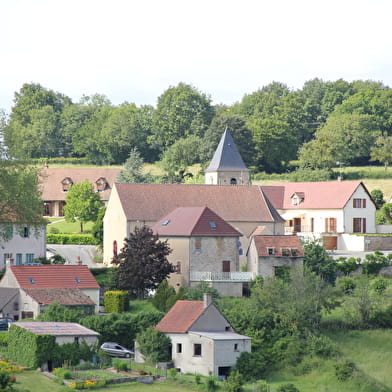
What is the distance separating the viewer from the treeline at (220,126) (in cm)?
11450

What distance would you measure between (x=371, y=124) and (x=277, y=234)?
48.9 meters

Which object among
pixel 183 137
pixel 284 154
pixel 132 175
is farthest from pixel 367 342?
pixel 183 137

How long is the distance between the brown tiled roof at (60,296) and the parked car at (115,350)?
5.19 meters

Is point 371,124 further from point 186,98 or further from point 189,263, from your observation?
point 189,263

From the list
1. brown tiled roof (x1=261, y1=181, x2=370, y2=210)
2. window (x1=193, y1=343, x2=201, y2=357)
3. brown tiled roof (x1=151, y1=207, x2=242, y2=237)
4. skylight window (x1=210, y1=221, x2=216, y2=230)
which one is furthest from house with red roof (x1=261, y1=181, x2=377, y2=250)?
window (x1=193, y1=343, x2=201, y2=357)

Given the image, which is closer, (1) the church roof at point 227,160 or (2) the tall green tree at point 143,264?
(2) the tall green tree at point 143,264

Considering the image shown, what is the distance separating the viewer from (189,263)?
6544cm

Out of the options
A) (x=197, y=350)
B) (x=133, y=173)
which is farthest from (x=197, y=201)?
(x=133, y=173)

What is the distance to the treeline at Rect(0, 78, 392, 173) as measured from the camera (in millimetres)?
114500

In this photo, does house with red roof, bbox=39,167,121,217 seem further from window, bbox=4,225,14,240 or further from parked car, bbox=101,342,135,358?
parked car, bbox=101,342,135,358

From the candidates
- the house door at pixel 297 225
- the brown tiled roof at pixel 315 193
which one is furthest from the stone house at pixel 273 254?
the house door at pixel 297 225

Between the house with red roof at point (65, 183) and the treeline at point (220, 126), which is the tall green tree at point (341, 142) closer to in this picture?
the treeline at point (220, 126)

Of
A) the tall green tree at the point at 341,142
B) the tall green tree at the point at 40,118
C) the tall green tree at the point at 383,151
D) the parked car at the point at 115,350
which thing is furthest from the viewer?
the tall green tree at the point at 40,118

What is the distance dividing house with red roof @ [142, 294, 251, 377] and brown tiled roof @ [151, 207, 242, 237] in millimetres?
9846
